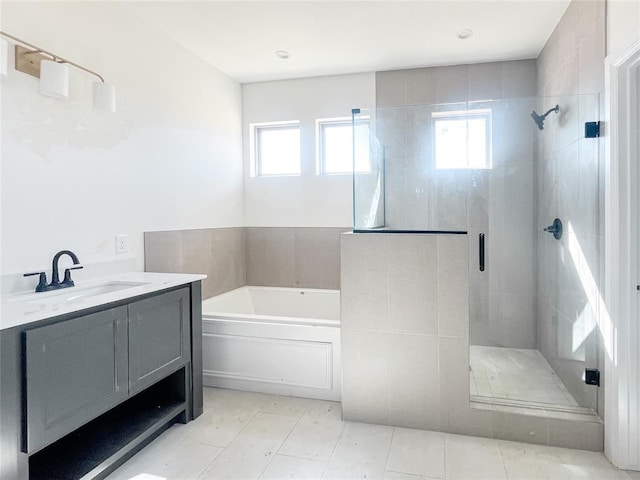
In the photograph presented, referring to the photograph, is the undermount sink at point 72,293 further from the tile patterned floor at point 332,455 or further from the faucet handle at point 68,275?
the tile patterned floor at point 332,455

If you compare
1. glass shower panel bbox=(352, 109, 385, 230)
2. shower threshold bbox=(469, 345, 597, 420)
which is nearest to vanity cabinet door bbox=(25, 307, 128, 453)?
glass shower panel bbox=(352, 109, 385, 230)

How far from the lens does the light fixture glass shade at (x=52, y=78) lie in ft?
6.18

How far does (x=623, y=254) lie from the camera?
1.85m

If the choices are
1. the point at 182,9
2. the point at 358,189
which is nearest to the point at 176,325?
the point at 358,189

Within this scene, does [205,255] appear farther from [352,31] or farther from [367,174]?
[352,31]

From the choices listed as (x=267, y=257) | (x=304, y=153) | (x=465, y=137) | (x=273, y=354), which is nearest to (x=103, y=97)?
(x=273, y=354)

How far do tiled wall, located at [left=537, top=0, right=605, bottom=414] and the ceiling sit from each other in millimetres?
311

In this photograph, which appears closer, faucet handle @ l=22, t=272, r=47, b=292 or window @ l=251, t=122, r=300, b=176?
faucet handle @ l=22, t=272, r=47, b=292

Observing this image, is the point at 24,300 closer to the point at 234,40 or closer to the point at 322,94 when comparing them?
the point at 234,40

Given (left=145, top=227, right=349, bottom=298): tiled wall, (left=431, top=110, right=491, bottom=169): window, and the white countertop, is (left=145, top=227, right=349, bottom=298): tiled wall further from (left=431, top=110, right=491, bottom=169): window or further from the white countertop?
(left=431, top=110, right=491, bottom=169): window

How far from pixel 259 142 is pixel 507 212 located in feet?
8.09

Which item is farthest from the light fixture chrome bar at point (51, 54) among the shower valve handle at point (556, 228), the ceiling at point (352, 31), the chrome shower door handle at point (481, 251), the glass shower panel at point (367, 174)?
the shower valve handle at point (556, 228)

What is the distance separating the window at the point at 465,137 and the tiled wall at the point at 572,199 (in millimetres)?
377

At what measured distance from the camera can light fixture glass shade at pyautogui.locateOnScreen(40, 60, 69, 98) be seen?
1.88 meters
